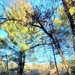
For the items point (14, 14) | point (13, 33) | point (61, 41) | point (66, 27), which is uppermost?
point (13, 33)

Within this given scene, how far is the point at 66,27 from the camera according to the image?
90.2ft

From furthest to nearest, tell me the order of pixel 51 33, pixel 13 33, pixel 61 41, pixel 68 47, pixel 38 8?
pixel 13 33, pixel 68 47, pixel 61 41, pixel 51 33, pixel 38 8

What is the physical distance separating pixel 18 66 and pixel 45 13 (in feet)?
84.7

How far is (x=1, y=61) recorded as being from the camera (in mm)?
43406

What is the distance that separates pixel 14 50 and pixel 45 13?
23.8 metres

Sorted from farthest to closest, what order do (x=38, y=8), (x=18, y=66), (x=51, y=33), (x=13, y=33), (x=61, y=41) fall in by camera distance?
(x=18, y=66) < (x=13, y=33) < (x=61, y=41) < (x=51, y=33) < (x=38, y=8)

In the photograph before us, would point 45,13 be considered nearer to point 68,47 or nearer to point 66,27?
point 68,47

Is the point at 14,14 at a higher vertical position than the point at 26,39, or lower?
lower

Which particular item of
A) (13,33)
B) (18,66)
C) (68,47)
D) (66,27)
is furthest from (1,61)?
(68,47)

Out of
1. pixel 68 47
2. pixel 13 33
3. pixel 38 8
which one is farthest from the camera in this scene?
pixel 13 33

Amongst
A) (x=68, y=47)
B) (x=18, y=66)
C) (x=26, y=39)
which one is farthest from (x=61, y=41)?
(x=18, y=66)

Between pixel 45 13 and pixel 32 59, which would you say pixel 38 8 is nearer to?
pixel 45 13

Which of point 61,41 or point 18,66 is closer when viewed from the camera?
point 61,41

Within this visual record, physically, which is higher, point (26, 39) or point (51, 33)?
point (26, 39)
